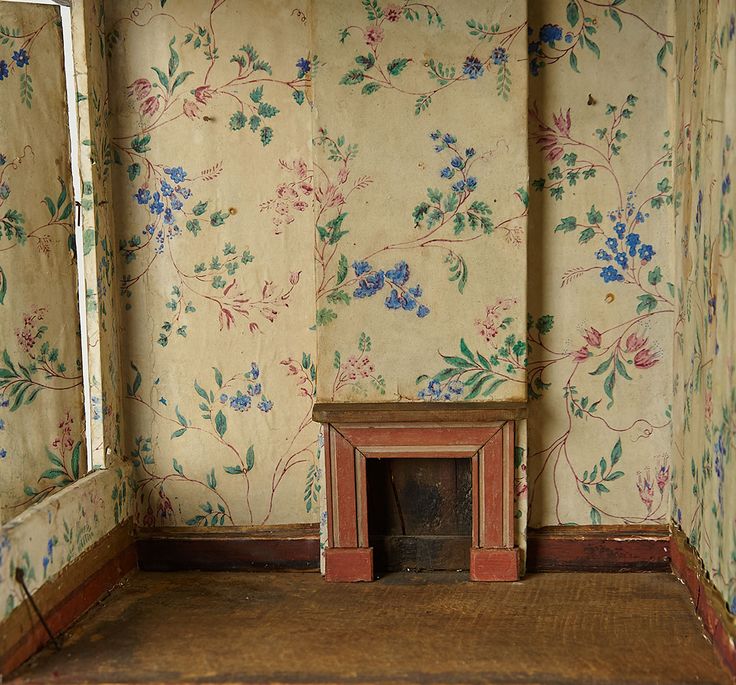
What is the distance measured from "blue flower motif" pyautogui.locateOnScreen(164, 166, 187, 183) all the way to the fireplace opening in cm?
96

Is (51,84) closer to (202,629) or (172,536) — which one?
(172,536)

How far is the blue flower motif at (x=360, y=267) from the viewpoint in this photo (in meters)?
2.36

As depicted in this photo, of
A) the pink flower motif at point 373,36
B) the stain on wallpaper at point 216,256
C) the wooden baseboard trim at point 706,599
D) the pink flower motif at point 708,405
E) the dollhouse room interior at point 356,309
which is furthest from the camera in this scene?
the stain on wallpaper at point 216,256

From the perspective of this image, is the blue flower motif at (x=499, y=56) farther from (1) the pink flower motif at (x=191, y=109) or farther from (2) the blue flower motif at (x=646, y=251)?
(1) the pink flower motif at (x=191, y=109)

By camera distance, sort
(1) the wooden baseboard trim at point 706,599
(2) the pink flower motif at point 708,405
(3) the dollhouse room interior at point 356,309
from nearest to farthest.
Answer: (1) the wooden baseboard trim at point 706,599
(2) the pink flower motif at point 708,405
(3) the dollhouse room interior at point 356,309

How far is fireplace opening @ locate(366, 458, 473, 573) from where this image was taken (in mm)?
2439

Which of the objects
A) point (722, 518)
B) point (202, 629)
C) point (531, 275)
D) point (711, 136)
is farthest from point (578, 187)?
point (202, 629)

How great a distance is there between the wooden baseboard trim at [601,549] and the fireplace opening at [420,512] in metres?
0.21

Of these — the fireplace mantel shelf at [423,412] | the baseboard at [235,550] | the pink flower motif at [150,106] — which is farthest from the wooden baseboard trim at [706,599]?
the pink flower motif at [150,106]

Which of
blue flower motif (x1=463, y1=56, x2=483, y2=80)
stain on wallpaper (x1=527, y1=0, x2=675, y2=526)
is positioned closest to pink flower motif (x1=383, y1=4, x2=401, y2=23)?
blue flower motif (x1=463, y1=56, x2=483, y2=80)

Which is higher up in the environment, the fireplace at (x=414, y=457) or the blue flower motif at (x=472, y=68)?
the blue flower motif at (x=472, y=68)

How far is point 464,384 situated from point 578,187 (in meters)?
0.63

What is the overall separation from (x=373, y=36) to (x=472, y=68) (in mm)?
278

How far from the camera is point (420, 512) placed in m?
2.45
